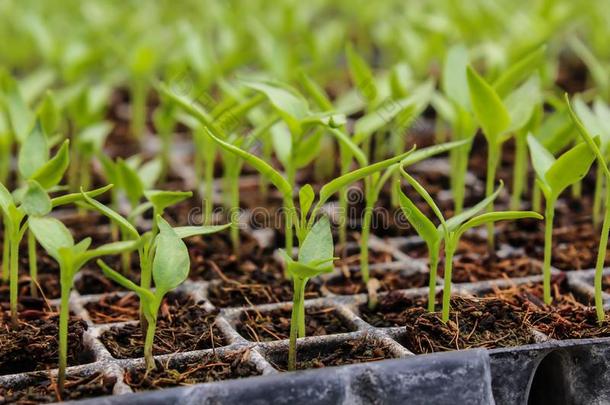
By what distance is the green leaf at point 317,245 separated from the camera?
1.40 m

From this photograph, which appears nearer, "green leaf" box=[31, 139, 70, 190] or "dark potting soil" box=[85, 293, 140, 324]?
"green leaf" box=[31, 139, 70, 190]

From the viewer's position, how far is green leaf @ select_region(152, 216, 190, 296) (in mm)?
1393

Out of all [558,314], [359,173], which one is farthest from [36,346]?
[558,314]

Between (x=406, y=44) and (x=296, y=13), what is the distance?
75 centimetres

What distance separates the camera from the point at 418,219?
1517 millimetres

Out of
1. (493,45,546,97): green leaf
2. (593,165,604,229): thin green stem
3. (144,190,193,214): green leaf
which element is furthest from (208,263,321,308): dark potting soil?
(593,165,604,229): thin green stem

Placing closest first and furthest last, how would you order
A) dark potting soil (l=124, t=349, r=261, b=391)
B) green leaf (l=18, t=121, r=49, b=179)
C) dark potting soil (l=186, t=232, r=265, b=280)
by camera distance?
dark potting soil (l=124, t=349, r=261, b=391) → green leaf (l=18, t=121, r=49, b=179) → dark potting soil (l=186, t=232, r=265, b=280)

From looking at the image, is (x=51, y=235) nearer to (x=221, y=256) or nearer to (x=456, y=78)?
(x=221, y=256)

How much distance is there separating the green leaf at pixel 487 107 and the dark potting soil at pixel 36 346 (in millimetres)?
880

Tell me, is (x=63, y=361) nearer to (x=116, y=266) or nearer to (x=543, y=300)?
(x=116, y=266)

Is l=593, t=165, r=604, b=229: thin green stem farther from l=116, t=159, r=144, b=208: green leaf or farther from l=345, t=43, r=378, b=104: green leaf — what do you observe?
l=116, t=159, r=144, b=208: green leaf

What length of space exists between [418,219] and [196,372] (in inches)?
17.6

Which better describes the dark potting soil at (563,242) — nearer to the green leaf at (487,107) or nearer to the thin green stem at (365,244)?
the green leaf at (487,107)

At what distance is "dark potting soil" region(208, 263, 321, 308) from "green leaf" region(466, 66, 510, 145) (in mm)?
495
